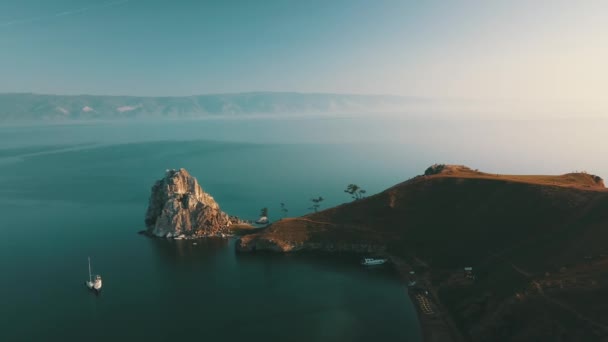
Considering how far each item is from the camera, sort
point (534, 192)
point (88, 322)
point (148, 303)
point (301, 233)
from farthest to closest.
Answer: point (301, 233) < point (534, 192) < point (148, 303) < point (88, 322)

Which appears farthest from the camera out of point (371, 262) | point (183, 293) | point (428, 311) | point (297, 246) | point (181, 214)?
point (181, 214)

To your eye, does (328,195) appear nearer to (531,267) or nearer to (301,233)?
(301,233)

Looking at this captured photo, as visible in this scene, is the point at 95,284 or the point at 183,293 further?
the point at 95,284

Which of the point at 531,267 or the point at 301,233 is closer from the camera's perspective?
the point at 531,267

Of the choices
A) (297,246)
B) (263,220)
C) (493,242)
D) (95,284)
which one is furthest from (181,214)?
(493,242)

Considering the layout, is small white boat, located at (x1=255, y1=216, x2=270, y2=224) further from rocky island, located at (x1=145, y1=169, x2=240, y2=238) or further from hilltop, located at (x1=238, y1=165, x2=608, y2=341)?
hilltop, located at (x1=238, y1=165, x2=608, y2=341)

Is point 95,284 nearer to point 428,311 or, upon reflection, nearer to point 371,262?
point 371,262

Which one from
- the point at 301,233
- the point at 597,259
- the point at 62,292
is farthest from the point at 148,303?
the point at 597,259
